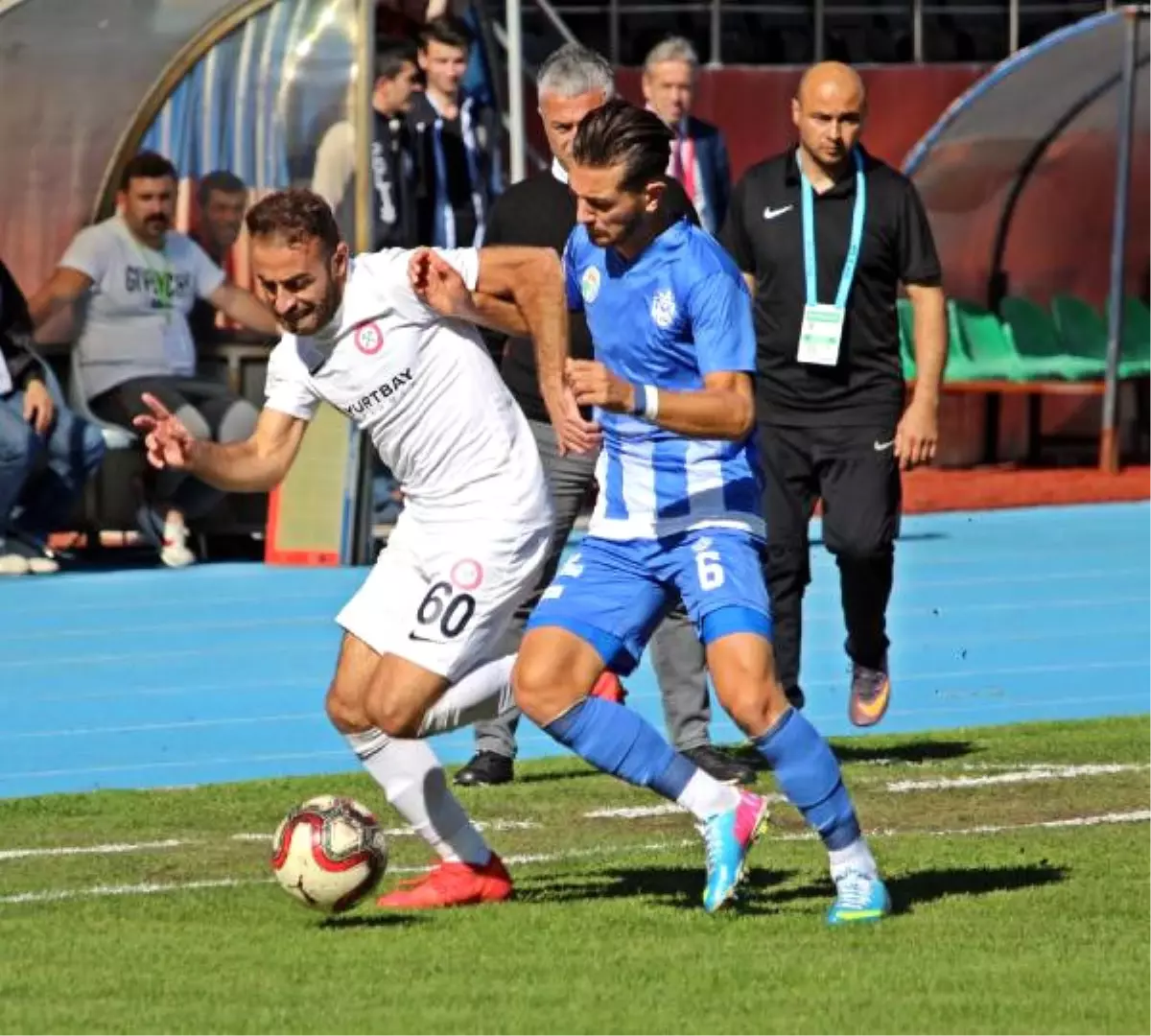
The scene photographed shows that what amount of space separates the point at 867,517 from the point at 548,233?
1.43 m

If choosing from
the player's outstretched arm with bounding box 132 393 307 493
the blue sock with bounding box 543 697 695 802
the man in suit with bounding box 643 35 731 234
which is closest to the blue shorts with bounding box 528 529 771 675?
the blue sock with bounding box 543 697 695 802

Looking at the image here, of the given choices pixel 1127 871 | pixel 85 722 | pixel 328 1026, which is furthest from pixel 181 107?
pixel 328 1026

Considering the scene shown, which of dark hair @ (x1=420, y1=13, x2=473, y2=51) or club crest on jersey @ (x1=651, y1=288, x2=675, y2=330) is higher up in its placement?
dark hair @ (x1=420, y1=13, x2=473, y2=51)

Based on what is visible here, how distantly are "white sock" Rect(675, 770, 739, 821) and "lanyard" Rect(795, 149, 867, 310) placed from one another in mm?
3154

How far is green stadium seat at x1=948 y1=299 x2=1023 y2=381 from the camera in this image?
24219 millimetres

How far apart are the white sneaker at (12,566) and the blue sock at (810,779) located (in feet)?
32.3

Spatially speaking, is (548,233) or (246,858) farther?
(548,233)

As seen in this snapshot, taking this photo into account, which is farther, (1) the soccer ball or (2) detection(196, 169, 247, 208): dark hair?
(2) detection(196, 169, 247, 208): dark hair

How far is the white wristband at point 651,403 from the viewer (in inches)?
297

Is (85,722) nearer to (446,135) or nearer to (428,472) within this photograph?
(428,472)

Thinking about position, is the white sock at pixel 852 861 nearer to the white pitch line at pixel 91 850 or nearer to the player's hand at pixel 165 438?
the player's hand at pixel 165 438

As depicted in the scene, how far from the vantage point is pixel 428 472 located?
8547 millimetres

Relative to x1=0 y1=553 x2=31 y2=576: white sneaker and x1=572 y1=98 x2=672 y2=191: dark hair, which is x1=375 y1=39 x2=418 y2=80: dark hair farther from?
x1=572 y1=98 x2=672 y2=191: dark hair

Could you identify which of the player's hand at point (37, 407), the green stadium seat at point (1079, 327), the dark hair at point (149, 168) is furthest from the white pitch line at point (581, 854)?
the green stadium seat at point (1079, 327)
